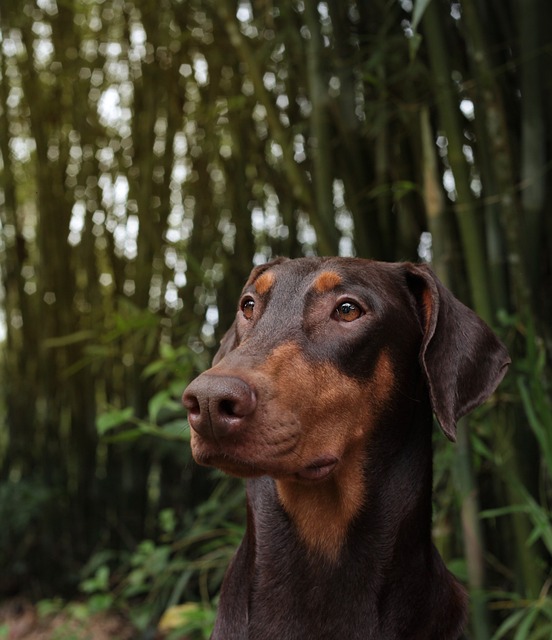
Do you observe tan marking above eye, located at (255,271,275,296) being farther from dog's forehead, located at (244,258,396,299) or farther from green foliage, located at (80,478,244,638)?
green foliage, located at (80,478,244,638)

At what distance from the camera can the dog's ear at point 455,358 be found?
1767 millimetres

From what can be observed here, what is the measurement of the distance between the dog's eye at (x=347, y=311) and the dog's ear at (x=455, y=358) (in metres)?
0.15

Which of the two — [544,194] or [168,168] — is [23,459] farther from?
[544,194]

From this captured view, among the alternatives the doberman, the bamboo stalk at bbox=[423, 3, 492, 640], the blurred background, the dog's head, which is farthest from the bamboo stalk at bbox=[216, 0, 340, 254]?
the doberman

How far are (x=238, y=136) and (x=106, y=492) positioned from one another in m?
1.84

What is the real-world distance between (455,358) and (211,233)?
93.0 inches

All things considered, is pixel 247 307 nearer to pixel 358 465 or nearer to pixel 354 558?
pixel 358 465

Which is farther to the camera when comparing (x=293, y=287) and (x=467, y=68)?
(x=467, y=68)

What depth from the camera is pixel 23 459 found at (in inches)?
183

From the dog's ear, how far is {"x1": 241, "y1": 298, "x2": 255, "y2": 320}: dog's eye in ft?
1.16

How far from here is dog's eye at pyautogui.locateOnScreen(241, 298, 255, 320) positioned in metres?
1.90

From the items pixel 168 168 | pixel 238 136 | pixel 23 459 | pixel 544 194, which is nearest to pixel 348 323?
pixel 544 194

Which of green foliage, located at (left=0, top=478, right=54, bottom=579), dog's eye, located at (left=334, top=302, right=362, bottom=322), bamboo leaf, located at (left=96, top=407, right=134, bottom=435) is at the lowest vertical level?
green foliage, located at (left=0, top=478, right=54, bottom=579)

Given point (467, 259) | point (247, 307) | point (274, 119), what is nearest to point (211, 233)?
point (274, 119)
